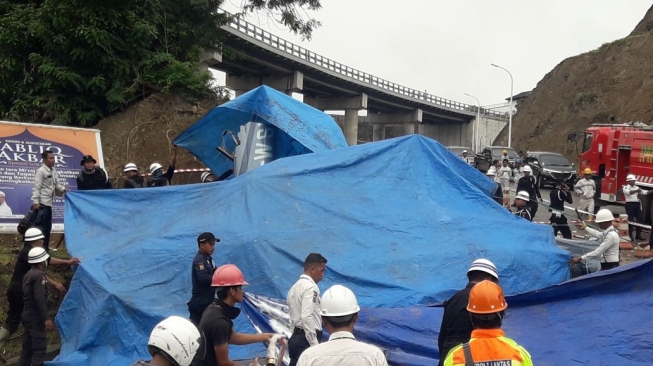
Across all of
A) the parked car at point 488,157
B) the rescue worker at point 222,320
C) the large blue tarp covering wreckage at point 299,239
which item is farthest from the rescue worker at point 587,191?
the parked car at point 488,157

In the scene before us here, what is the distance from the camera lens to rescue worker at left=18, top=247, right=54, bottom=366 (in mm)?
6246

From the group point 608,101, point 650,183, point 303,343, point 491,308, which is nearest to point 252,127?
point 303,343

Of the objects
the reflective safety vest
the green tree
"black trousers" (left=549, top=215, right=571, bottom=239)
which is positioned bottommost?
"black trousers" (left=549, top=215, right=571, bottom=239)

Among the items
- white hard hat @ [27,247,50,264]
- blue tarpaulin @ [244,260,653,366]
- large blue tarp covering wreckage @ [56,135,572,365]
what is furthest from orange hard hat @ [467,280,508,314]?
white hard hat @ [27,247,50,264]

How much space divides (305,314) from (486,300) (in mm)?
2078

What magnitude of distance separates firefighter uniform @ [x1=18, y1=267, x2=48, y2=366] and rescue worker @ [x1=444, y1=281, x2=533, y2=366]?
192 inches

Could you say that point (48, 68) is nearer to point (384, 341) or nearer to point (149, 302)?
point (149, 302)

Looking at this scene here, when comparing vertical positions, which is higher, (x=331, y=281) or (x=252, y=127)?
(x=252, y=127)

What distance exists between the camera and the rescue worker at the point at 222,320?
14.0 feet

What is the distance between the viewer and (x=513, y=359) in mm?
2891

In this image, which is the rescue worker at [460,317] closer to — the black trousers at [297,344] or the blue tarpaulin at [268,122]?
the black trousers at [297,344]

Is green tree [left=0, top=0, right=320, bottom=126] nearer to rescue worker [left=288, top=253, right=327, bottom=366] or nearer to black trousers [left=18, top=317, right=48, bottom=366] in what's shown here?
black trousers [left=18, top=317, right=48, bottom=366]

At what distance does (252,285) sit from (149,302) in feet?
3.97

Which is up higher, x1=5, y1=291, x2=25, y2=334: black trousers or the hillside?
the hillside
